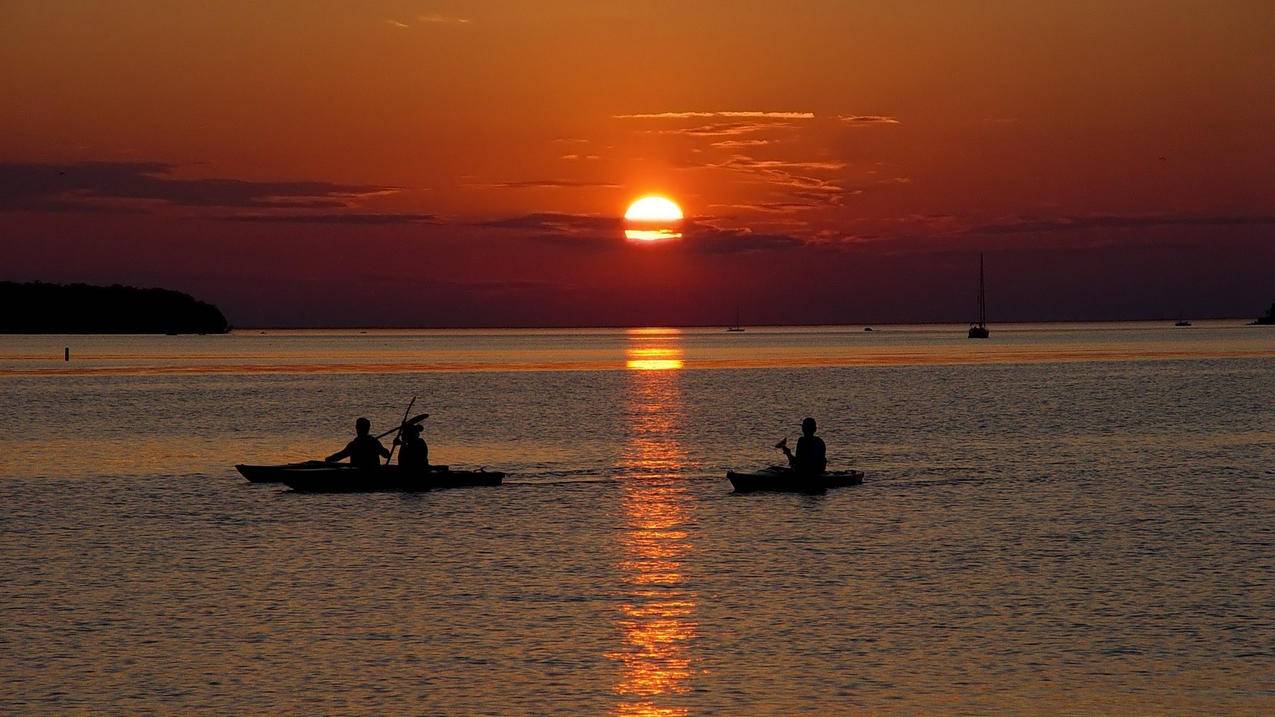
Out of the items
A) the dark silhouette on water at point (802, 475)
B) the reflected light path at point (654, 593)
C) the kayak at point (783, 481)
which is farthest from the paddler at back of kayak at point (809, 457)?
the reflected light path at point (654, 593)

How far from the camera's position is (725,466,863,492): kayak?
147 feet

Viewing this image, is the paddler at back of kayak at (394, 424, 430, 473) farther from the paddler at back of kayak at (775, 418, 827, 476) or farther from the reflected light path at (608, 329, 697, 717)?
the paddler at back of kayak at (775, 418, 827, 476)

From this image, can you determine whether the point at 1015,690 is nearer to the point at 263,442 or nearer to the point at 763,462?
the point at 763,462

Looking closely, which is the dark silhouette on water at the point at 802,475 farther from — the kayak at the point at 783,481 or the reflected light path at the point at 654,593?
the reflected light path at the point at 654,593

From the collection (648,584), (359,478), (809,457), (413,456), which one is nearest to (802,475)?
(809,457)

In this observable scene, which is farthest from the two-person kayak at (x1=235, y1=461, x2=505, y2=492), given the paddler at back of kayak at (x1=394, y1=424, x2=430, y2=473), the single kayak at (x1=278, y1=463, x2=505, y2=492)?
the paddler at back of kayak at (x1=394, y1=424, x2=430, y2=473)

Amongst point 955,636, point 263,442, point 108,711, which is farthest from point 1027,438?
point 108,711

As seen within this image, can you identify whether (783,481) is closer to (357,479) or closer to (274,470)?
(357,479)

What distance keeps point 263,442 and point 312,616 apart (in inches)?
1862

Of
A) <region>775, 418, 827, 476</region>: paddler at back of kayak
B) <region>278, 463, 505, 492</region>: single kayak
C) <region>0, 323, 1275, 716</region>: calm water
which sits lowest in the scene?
<region>0, 323, 1275, 716</region>: calm water

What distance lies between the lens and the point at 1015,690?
20.7 meters

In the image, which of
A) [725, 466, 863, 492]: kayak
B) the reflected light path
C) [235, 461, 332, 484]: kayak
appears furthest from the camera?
[235, 461, 332, 484]: kayak

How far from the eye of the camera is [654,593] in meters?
28.6

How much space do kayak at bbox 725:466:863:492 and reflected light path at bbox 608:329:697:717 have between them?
1924 mm
